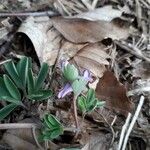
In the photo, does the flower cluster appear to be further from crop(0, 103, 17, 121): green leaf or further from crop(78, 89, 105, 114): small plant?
crop(0, 103, 17, 121): green leaf

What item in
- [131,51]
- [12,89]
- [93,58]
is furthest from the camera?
[131,51]

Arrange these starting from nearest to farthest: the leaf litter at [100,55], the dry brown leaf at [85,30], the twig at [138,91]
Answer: the leaf litter at [100,55] → the twig at [138,91] → the dry brown leaf at [85,30]

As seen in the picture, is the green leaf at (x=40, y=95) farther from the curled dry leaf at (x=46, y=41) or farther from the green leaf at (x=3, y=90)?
the curled dry leaf at (x=46, y=41)

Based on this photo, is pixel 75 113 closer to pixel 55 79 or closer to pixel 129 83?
pixel 55 79

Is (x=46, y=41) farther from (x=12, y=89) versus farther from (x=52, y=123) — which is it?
(x=52, y=123)

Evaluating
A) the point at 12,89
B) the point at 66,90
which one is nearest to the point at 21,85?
the point at 12,89

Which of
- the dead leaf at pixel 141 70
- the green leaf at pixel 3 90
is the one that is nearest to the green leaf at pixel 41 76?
the green leaf at pixel 3 90
